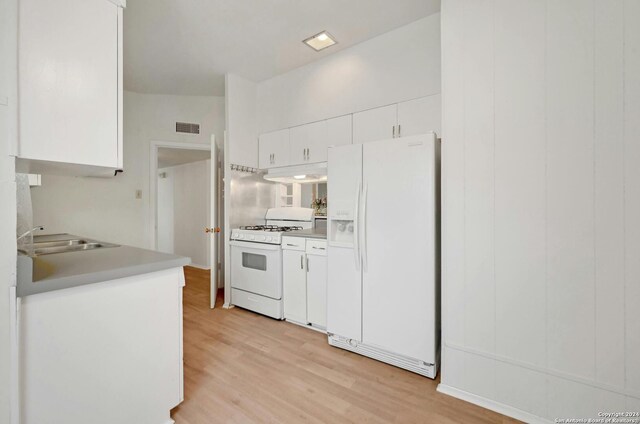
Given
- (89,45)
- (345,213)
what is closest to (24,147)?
(89,45)

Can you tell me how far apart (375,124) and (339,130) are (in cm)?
41

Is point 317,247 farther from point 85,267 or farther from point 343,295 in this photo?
point 85,267

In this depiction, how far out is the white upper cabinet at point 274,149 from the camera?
340 cm

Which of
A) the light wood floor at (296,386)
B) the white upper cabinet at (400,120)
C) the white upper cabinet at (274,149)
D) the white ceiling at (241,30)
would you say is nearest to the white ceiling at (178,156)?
the white ceiling at (241,30)

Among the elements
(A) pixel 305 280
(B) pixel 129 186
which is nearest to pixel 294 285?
(A) pixel 305 280

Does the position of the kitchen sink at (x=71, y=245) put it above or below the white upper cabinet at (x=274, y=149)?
below

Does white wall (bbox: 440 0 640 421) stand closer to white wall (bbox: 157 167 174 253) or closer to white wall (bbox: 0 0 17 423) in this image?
white wall (bbox: 0 0 17 423)

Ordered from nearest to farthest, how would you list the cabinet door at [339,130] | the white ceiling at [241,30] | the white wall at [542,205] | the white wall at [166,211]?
the white wall at [542,205]
the white ceiling at [241,30]
the cabinet door at [339,130]
the white wall at [166,211]

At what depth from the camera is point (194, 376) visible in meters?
1.95

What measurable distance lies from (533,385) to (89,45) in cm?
279

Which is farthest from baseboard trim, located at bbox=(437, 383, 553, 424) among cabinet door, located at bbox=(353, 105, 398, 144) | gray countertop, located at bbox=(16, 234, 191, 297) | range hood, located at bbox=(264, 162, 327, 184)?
range hood, located at bbox=(264, 162, 327, 184)

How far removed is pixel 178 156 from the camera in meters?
5.32

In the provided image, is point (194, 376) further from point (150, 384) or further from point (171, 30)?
point (171, 30)

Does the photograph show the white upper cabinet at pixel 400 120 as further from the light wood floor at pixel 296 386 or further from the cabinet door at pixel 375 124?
the light wood floor at pixel 296 386
